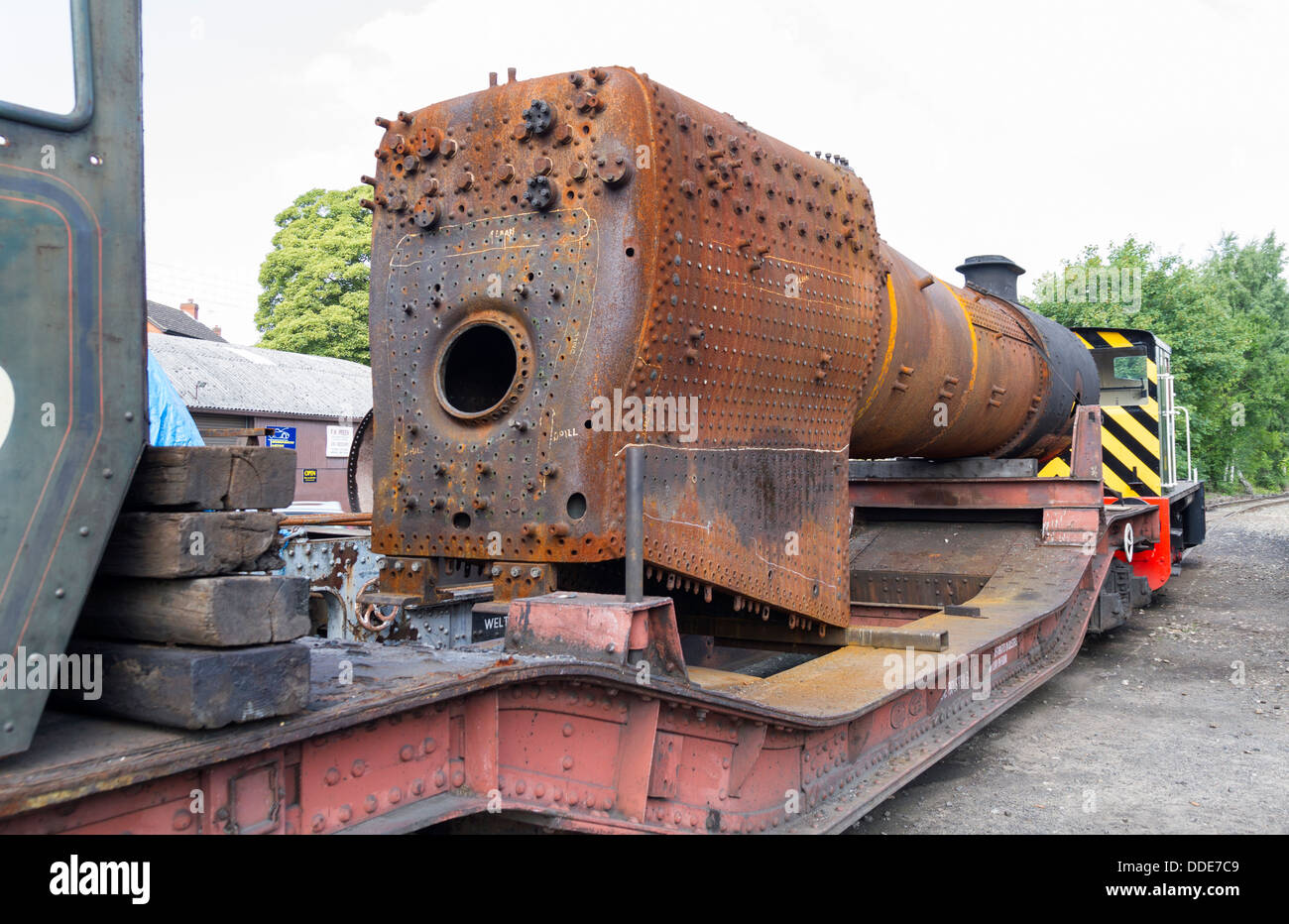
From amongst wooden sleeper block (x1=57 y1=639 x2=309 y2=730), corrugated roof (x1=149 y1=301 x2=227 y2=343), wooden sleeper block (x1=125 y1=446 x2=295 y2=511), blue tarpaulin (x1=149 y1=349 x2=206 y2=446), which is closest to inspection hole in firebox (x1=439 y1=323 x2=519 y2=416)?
wooden sleeper block (x1=125 y1=446 x2=295 y2=511)

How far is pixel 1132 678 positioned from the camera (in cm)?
736

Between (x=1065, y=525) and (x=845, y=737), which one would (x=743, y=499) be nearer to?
(x=845, y=737)

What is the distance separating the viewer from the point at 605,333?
330cm

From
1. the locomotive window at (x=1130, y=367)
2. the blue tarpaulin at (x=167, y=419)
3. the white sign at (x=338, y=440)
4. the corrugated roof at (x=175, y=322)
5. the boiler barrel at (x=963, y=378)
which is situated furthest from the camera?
the corrugated roof at (x=175, y=322)

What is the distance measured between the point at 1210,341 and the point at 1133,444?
1493 centimetres

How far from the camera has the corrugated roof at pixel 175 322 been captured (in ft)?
96.8

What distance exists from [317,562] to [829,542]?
2791 millimetres

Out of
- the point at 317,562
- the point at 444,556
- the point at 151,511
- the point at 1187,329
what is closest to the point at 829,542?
the point at 444,556

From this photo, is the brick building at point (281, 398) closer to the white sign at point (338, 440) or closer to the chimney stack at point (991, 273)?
the white sign at point (338, 440)

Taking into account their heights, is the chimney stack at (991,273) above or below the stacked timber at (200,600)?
above

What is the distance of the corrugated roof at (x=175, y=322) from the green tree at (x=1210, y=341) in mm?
23136

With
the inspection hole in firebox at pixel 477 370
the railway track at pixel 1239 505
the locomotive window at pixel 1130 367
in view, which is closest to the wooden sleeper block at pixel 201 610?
the inspection hole in firebox at pixel 477 370

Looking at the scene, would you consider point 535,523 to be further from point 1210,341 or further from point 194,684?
point 1210,341

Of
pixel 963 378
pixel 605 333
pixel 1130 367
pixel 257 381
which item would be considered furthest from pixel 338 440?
pixel 605 333
